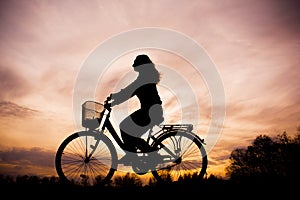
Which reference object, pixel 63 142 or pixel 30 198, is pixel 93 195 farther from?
pixel 63 142

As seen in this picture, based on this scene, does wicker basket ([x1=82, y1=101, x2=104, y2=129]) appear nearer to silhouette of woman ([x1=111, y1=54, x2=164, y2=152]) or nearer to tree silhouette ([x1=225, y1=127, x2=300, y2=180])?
silhouette of woman ([x1=111, y1=54, x2=164, y2=152])

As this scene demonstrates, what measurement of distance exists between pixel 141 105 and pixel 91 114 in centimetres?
124

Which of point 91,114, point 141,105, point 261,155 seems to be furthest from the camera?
point 261,155

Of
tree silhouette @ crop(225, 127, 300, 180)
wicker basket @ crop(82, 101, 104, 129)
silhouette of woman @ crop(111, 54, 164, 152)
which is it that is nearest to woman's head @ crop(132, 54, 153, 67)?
silhouette of woman @ crop(111, 54, 164, 152)

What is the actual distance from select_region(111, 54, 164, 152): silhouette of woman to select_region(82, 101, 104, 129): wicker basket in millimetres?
394

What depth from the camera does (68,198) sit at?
3.95 meters

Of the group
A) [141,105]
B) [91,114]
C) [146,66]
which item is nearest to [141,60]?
[146,66]

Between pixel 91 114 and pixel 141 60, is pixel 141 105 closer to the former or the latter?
pixel 141 60

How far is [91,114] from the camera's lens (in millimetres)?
5660

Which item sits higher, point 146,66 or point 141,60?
point 141,60

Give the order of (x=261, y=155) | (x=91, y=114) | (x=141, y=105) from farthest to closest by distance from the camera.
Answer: (x=261, y=155)
(x=141, y=105)
(x=91, y=114)

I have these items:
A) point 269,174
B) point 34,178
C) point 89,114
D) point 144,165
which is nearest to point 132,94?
point 89,114

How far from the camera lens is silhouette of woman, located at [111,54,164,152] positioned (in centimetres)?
576

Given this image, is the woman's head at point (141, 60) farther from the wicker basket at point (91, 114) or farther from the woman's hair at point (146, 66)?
the wicker basket at point (91, 114)
